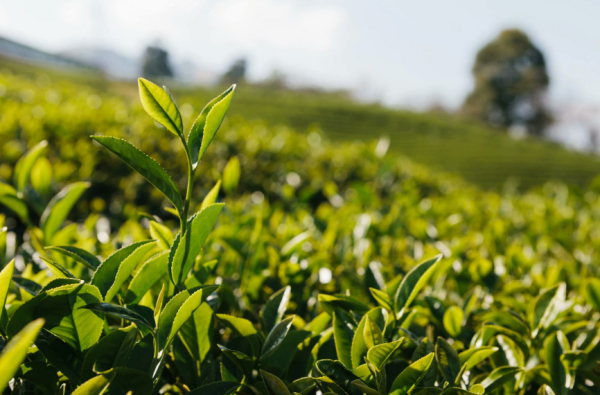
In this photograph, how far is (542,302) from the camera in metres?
0.96

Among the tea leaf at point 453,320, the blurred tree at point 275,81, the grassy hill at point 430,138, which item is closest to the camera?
the tea leaf at point 453,320

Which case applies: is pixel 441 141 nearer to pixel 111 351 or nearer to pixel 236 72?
pixel 236 72

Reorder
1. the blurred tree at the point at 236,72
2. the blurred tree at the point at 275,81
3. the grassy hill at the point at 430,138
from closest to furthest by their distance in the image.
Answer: the grassy hill at the point at 430,138 < the blurred tree at the point at 236,72 < the blurred tree at the point at 275,81

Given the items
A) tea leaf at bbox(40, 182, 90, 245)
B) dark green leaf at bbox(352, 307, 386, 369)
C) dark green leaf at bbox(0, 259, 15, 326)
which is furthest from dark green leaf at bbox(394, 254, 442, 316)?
tea leaf at bbox(40, 182, 90, 245)

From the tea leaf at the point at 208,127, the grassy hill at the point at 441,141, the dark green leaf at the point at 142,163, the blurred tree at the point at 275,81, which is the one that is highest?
the blurred tree at the point at 275,81

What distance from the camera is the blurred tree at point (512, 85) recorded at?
1577 inches

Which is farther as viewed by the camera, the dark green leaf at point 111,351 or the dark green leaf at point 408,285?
the dark green leaf at point 408,285

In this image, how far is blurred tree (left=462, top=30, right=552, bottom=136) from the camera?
4006cm

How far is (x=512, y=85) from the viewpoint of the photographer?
4022cm

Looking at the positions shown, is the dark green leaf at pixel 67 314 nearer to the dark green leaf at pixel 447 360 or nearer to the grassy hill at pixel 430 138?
the dark green leaf at pixel 447 360

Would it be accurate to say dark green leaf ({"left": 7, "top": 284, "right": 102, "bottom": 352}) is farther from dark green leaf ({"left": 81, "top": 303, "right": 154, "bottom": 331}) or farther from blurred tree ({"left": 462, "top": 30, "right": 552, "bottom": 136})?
blurred tree ({"left": 462, "top": 30, "right": 552, "bottom": 136})

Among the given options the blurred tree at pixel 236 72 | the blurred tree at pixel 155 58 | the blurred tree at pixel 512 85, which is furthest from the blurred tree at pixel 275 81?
the blurred tree at pixel 512 85

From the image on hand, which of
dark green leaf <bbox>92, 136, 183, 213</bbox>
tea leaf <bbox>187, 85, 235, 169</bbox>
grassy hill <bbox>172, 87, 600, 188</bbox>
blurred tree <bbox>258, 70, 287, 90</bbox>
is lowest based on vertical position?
grassy hill <bbox>172, 87, 600, 188</bbox>

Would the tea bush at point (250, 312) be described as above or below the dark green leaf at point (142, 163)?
below
